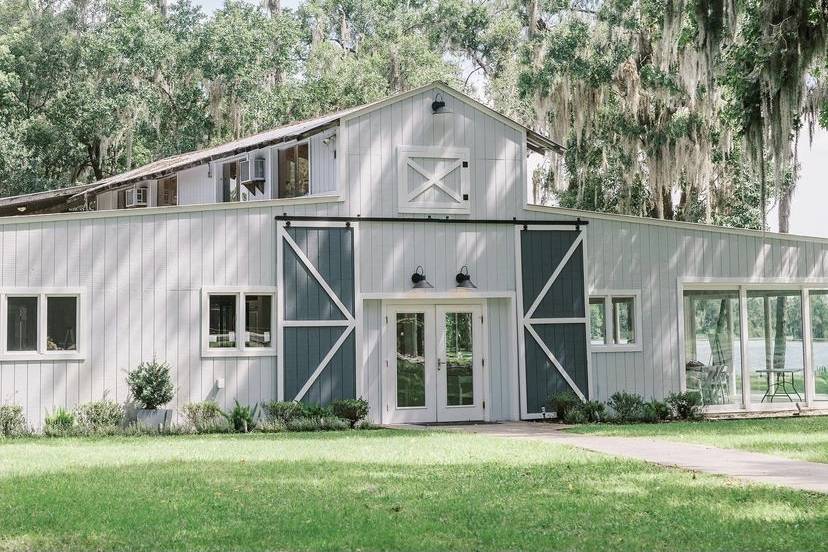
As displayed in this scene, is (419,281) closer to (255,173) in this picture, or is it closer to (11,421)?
(255,173)

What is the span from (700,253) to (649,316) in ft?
5.32

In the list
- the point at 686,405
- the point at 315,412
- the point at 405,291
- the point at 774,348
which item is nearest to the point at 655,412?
the point at 686,405

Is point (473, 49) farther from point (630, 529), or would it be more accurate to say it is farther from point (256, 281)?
point (630, 529)

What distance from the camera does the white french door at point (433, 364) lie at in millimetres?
16953

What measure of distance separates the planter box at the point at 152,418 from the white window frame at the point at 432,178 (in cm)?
501

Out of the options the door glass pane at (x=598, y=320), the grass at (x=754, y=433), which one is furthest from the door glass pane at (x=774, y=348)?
the door glass pane at (x=598, y=320)

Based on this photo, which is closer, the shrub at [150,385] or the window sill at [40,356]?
the window sill at [40,356]

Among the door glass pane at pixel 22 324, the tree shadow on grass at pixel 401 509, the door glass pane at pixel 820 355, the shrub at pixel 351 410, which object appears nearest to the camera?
the tree shadow on grass at pixel 401 509

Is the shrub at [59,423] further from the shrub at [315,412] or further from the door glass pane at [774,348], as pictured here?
the door glass pane at [774,348]

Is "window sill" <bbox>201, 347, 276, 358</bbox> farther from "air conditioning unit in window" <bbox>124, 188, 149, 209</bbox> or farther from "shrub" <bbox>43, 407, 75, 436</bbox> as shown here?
"air conditioning unit in window" <bbox>124, 188, 149, 209</bbox>

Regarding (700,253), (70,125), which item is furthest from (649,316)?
(70,125)

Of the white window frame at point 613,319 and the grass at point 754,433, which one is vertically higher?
the white window frame at point 613,319

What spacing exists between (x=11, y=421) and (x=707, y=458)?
31.0 feet

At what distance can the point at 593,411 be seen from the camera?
667 inches
